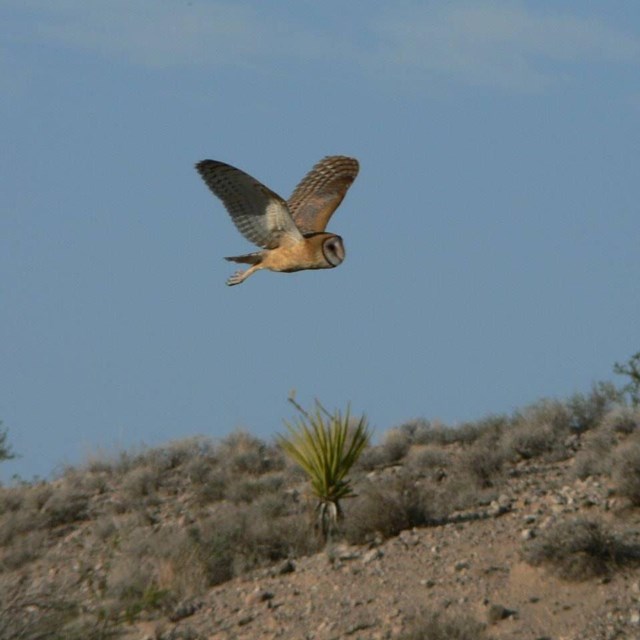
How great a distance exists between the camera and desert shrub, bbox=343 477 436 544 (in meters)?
17.3

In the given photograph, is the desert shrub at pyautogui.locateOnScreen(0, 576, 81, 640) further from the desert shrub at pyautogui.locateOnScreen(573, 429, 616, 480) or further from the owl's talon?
the desert shrub at pyautogui.locateOnScreen(573, 429, 616, 480)

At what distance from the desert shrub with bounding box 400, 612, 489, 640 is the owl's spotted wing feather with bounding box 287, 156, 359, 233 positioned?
4099 mm

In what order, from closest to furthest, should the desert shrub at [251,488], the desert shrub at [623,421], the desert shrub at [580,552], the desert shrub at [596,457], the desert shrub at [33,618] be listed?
Answer: the desert shrub at [33,618] < the desert shrub at [580,552] < the desert shrub at [596,457] < the desert shrub at [623,421] < the desert shrub at [251,488]

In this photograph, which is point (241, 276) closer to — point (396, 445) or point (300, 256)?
→ point (300, 256)

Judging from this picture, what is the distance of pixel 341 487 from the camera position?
17.9 m

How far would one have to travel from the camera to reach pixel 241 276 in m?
14.8

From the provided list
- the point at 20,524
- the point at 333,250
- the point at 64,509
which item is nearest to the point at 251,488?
the point at 64,509

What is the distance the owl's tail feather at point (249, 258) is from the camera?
1465 cm

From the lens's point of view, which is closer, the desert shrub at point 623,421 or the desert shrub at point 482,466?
the desert shrub at point 482,466

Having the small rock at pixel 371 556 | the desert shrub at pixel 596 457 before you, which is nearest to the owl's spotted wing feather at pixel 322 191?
the small rock at pixel 371 556

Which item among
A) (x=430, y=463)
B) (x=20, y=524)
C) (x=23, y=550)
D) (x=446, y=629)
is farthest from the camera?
(x=20, y=524)

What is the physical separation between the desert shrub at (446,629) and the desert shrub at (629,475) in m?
3.17

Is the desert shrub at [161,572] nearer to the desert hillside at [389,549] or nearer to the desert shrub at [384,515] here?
the desert hillside at [389,549]

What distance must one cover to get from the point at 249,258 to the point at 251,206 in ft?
2.05
